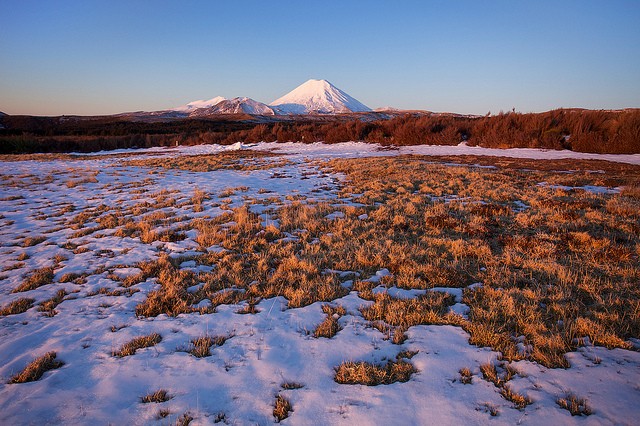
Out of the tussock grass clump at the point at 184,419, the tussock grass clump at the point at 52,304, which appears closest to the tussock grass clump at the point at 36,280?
the tussock grass clump at the point at 52,304

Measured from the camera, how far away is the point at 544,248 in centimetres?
555

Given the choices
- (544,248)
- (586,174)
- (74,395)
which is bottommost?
(74,395)

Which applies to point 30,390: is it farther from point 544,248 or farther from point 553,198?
point 553,198

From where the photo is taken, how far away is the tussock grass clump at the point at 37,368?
2.99 meters

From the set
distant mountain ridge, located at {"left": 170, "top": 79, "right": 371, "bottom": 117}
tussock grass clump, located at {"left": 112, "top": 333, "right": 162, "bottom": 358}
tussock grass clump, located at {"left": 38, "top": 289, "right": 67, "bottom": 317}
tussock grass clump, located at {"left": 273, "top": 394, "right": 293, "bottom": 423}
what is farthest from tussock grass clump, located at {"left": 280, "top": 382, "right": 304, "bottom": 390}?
distant mountain ridge, located at {"left": 170, "top": 79, "right": 371, "bottom": 117}

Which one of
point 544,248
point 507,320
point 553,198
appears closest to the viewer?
point 507,320

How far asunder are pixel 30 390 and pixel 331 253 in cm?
408

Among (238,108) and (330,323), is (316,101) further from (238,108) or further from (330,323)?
(330,323)

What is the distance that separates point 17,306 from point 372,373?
4.59 meters

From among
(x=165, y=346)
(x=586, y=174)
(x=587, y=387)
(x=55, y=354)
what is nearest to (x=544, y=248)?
(x=587, y=387)

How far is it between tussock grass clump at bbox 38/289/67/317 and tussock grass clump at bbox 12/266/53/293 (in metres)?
0.54

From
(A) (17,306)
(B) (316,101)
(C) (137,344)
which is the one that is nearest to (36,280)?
(A) (17,306)

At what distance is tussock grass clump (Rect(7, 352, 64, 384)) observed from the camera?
9.81 ft

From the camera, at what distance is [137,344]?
11.5ft
